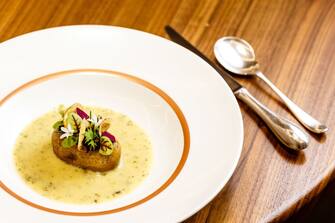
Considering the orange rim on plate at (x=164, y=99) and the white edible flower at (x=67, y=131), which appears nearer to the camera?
the orange rim on plate at (x=164, y=99)

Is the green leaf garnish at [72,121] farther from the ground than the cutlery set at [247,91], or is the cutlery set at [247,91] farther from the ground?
the green leaf garnish at [72,121]

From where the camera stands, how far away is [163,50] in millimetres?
1380

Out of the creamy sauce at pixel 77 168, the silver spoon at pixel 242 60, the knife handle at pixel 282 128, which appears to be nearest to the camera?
the creamy sauce at pixel 77 168

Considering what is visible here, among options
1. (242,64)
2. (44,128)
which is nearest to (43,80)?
(44,128)

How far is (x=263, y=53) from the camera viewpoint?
154 centimetres

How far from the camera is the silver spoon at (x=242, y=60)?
1374 millimetres

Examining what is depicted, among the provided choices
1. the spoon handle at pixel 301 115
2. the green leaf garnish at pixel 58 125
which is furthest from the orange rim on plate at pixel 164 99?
the spoon handle at pixel 301 115

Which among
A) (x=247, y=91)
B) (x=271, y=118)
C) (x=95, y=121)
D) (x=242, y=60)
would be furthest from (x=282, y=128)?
(x=95, y=121)

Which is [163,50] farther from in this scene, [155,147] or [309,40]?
[309,40]

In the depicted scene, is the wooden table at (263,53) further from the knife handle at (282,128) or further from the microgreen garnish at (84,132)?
the microgreen garnish at (84,132)

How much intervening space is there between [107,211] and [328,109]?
625 millimetres

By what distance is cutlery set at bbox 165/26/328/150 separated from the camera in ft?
4.19

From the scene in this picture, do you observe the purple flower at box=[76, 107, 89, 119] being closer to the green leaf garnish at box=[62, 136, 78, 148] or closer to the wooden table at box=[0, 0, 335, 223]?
the green leaf garnish at box=[62, 136, 78, 148]

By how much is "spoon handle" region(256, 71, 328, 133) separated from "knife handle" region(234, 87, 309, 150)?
5 cm
